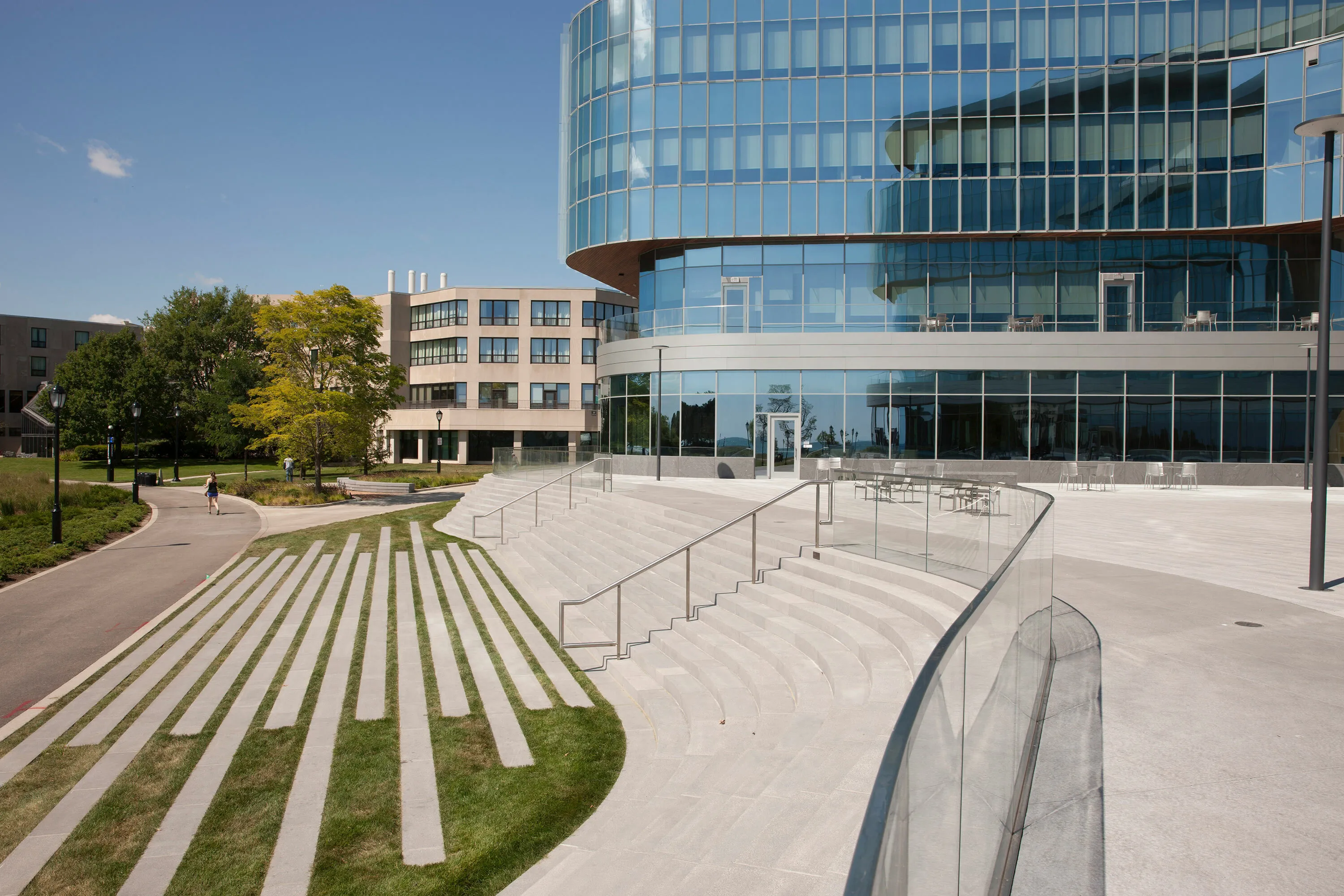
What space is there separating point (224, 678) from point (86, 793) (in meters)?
3.73

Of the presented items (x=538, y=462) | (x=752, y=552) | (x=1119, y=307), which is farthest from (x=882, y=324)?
(x=752, y=552)

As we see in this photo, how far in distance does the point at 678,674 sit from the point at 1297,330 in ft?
115

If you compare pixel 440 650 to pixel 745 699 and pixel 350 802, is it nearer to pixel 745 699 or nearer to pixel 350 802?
pixel 350 802

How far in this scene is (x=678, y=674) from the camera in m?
10.6

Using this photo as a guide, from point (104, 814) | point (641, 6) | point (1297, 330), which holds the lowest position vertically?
point (104, 814)

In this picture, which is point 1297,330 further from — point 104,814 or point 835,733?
point 104,814

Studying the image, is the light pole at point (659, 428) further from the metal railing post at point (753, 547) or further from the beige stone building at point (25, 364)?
the beige stone building at point (25, 364)

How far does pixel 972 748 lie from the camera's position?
3385 millimetres

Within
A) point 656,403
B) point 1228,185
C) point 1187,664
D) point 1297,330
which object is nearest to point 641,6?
point 656,403

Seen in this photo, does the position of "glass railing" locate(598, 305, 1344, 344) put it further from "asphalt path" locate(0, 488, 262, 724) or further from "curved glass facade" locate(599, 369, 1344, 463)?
"asphalt path" locate(0, 488, 262, 724)

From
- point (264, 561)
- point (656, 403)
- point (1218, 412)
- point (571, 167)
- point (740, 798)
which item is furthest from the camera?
point (571, 167)

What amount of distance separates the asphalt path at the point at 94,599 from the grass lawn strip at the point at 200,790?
2.82 metres

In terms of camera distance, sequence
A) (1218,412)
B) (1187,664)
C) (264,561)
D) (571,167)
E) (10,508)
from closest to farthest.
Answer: (1187,664) < (264,561) < (10,508) < (1218,412) < (571,167)

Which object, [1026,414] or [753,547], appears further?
[1026,414]
